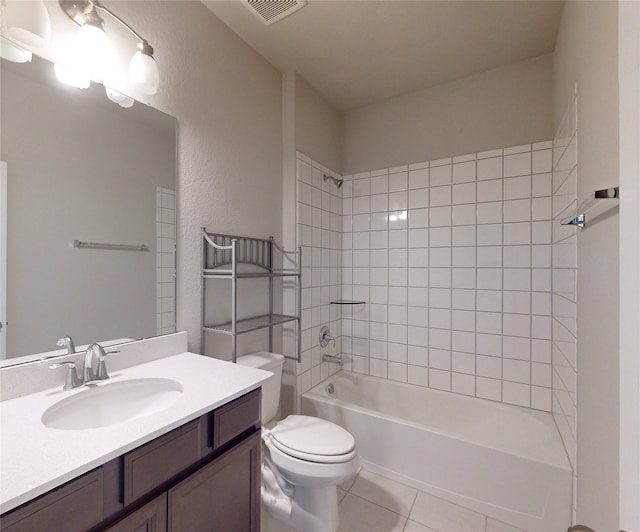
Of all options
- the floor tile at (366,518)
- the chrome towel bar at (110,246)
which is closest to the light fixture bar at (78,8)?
the chrome towel bar at (110,246)

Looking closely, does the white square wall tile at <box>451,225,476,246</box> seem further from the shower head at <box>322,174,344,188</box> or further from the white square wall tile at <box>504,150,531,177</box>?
the shower head at <box>322,174,344,188</box>

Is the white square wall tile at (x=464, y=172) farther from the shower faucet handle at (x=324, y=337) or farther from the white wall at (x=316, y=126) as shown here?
the shower faucet handle at (x=324, y=337)

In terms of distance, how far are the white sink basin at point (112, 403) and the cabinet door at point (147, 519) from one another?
0.25m

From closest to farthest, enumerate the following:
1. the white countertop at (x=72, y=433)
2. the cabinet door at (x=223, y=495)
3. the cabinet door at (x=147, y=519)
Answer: the white countertop at (x=72, y=433)
the cabinet door at (x=147, y=519)
the cabinet door at (x=223, y=495)

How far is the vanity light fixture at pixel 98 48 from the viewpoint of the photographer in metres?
1.02

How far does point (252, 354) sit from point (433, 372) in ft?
4.31

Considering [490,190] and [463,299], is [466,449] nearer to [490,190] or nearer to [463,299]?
[463,299]

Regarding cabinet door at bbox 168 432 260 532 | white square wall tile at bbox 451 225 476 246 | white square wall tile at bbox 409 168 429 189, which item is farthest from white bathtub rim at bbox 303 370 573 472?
white square wall tile at bbox 409 168 429 189

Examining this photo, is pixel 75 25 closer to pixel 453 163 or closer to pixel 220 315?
pixel 220 315

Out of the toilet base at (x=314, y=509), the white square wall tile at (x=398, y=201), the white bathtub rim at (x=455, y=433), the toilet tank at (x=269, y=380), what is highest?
the white square wall tile at (x=398, y=201)

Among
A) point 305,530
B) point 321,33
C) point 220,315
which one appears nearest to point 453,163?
point 321,33

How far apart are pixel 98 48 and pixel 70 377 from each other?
1110mm

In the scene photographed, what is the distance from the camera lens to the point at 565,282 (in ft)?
4.91

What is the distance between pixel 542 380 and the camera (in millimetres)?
1867
